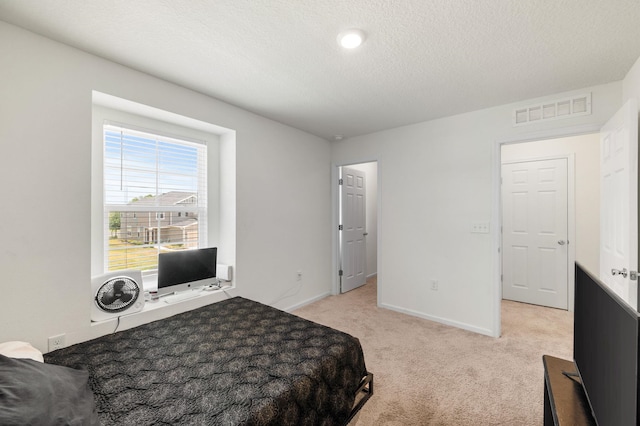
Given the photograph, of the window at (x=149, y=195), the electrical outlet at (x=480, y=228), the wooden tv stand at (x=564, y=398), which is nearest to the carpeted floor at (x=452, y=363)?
the wooden tv stand at (x=564, y=398)

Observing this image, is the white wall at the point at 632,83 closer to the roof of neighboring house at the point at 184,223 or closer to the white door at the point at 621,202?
the white door at the point at 621,202

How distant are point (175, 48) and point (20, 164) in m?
1.22

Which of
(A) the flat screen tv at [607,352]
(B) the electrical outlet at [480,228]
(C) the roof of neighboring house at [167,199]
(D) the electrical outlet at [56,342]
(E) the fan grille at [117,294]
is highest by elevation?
(C) the roof of neighboring house at [167,199]

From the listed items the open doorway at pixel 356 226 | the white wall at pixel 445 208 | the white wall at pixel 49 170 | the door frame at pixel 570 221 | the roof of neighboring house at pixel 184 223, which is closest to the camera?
the white wall at pixel 49 170

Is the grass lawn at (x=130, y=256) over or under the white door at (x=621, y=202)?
under

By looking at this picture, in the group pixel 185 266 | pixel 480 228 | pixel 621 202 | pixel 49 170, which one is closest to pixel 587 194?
pixel 480 228

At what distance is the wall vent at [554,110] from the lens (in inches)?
98.9

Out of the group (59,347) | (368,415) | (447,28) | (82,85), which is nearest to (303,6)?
(447,28)

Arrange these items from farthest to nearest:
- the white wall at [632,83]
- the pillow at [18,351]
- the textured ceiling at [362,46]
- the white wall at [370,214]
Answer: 1. the white wall at [370,214]
2. the white wall at [632,83]
3. the textured ceiling at [362,46]
4. the pillow at [18,351]

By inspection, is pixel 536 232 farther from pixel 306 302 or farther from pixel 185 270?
pixel 185 270

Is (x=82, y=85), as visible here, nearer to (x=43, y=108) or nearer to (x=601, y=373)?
(x=43, y=108)

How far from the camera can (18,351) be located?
147 centimetres

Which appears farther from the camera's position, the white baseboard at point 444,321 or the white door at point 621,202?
the white baseboard at point 444,321

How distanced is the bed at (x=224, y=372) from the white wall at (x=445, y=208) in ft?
5.91
